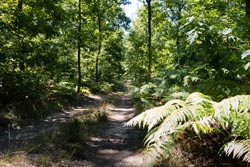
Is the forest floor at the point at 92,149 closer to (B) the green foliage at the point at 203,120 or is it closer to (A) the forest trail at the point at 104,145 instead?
(A) the forest trail at the point at 104,145

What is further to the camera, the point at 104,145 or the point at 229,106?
the point at 104,145

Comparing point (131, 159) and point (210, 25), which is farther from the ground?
point (210, 25)

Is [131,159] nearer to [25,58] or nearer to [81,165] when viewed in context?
[81,165]

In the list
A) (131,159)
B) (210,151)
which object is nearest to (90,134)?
(131,159)

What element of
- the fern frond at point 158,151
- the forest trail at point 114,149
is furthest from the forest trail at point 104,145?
the fern frond at point 158,151

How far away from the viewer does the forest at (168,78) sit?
314 cm

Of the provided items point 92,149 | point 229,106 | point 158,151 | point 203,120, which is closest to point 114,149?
point 92,149

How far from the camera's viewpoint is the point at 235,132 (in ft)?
10.2

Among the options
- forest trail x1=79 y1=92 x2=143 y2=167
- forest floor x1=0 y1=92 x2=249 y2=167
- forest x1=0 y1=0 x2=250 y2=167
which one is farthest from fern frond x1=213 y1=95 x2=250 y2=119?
forest trail x1=79 y1=92 x2=143 y2=167

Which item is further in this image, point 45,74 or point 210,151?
point 45,74

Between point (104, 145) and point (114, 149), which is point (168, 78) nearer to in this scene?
point (114, 149)

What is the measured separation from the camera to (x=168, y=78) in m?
6.08

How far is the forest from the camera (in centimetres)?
314

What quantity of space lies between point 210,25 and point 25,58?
751cm
